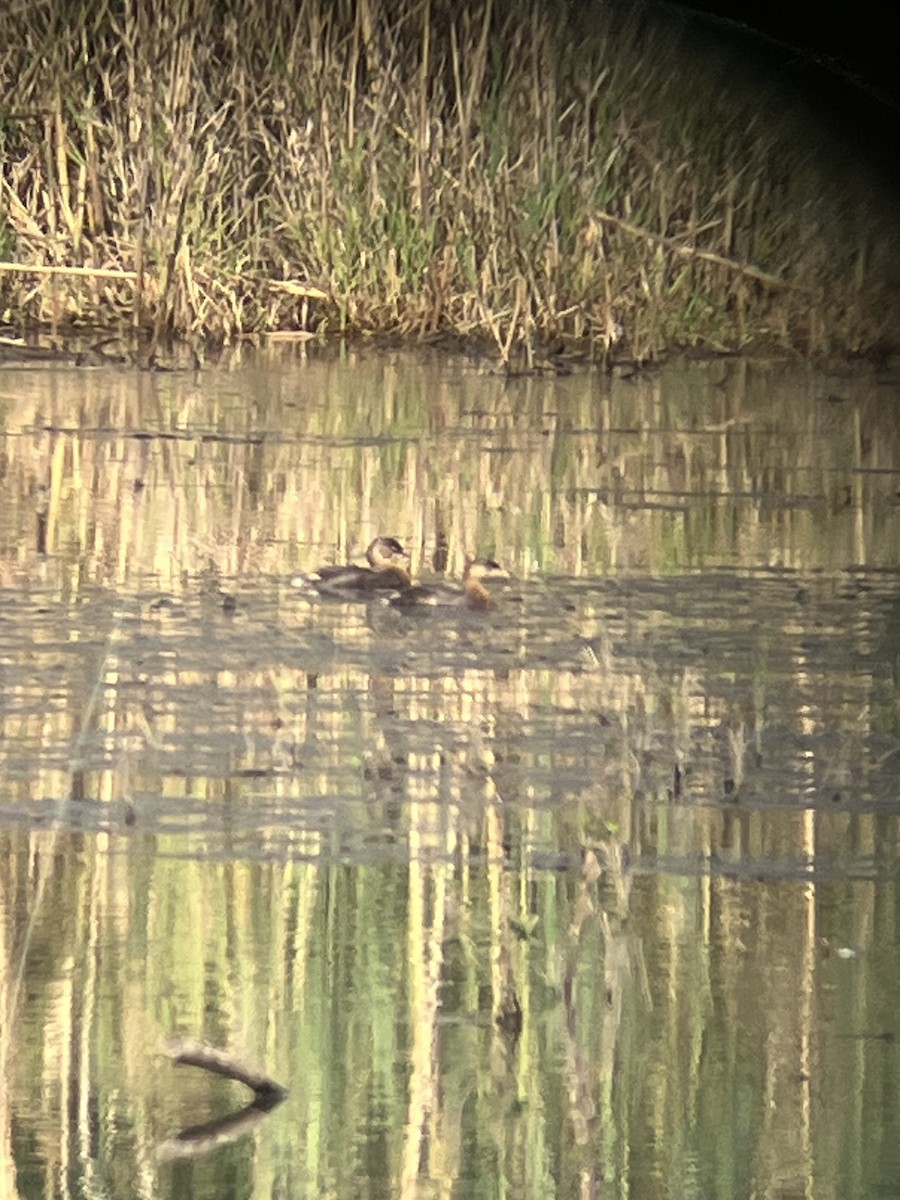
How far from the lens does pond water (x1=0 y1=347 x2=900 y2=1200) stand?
54.1 inches

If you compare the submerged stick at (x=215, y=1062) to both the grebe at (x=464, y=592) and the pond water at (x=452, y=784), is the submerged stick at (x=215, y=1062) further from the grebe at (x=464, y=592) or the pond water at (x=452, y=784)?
the grebe at (x=464, y=592)

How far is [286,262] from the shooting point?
1.84m

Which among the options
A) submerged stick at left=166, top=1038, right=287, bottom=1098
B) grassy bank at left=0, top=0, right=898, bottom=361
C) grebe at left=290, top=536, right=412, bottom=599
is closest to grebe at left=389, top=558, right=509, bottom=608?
grebe at left=290, top=536, right=412, bottom=599

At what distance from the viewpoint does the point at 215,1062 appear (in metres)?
1.41

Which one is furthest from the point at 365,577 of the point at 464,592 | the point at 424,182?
the point at 424,182

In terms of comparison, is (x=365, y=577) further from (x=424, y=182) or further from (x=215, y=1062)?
(x=215, y=1062)

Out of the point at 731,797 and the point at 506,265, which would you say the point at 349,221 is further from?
the point at 731,797

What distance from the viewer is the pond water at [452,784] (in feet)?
4.51

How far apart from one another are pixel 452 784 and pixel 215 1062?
0.91 feet

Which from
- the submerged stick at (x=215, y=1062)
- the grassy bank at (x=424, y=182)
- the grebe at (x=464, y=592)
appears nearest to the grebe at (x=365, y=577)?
the grebe at (x=464, y=592)

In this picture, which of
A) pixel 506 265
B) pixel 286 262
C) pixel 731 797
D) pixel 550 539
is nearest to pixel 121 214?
pixel 286 262

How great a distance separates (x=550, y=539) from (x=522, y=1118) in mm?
497

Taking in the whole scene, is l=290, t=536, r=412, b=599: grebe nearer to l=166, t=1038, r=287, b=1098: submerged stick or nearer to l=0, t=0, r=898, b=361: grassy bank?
l=0, t=0, r=898, b=361: grassy bank

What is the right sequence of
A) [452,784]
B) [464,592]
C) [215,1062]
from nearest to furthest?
[215,1062] → [452,784] → [464,592]
